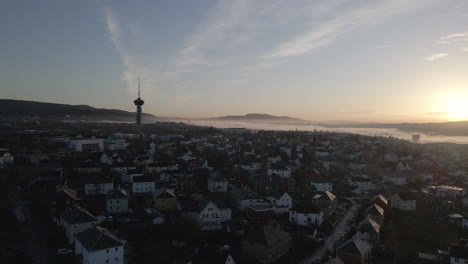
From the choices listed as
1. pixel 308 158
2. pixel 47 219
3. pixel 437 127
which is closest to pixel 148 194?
pixel 47 219

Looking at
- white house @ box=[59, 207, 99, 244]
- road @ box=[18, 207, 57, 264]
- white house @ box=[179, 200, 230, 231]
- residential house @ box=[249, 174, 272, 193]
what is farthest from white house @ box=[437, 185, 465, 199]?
road @ box=[18, 207, 57, 264]

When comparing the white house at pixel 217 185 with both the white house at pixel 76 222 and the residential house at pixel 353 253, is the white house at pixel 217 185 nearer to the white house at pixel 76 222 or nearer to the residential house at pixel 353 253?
the white house at pixel 76 222

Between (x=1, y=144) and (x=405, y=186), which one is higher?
(x=1, y=144)

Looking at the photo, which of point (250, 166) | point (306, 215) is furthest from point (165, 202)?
point (250, 166)

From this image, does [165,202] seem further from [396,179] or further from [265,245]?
[396,179]

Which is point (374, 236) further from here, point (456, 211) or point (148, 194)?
point (148, 194)

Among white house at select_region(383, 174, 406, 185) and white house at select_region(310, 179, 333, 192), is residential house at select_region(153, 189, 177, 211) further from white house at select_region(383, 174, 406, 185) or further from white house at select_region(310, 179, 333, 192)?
white house at select_region(383, 174, 406, 185)

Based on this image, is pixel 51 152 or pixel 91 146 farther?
pixel 91 146
